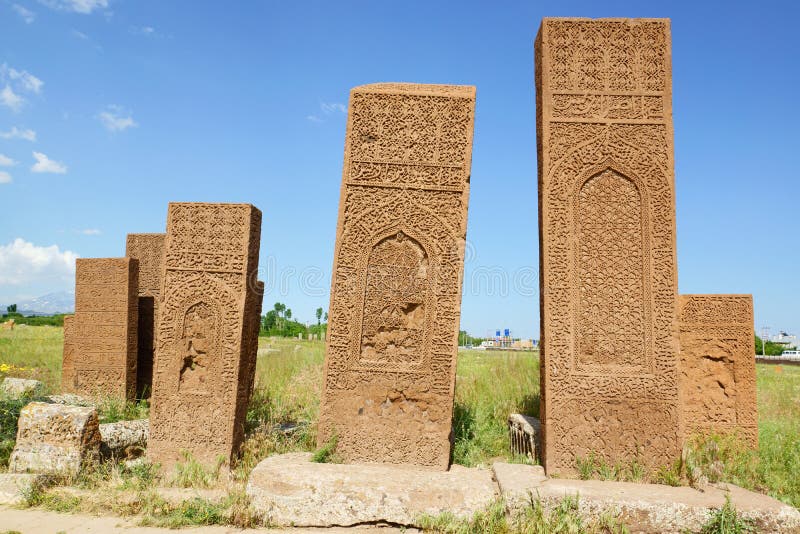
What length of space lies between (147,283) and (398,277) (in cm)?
566

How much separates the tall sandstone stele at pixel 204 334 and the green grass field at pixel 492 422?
0.39 m

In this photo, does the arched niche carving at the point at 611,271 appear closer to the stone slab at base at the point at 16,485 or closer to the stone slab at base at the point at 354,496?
the stone slab at base at the point at 354,496

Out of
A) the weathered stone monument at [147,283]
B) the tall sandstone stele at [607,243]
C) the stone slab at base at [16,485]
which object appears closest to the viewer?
the stone slab at base at [16,485]

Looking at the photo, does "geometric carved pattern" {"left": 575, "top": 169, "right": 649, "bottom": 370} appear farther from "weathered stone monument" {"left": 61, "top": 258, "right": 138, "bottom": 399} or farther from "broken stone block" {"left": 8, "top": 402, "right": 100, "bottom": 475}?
"weathered stone monument" {"left": 61, "top": 258, "right": 138, "bottom": 399}

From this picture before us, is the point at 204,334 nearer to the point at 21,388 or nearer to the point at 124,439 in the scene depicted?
the point at 124,439

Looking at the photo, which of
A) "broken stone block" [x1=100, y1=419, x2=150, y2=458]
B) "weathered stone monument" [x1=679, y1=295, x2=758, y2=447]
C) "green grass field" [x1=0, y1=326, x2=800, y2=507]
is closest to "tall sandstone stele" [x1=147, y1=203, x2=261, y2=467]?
"green grass field" [x1=0, y1=326, x2=800, y2=507]

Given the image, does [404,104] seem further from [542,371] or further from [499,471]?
[499,471]

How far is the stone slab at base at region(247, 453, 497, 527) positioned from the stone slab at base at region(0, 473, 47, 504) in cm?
172

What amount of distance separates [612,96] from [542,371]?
7.52 feet

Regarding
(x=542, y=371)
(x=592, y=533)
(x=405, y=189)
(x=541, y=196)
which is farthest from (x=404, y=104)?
(x=592, y=533)

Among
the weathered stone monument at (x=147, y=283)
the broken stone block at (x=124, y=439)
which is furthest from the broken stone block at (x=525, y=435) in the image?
the weathered stone monument at (x=147, y=283)

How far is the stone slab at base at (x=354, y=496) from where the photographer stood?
3461mm

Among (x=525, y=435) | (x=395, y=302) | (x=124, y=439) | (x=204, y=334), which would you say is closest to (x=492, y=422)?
(x=525, y=435)

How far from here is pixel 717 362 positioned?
5.55m
